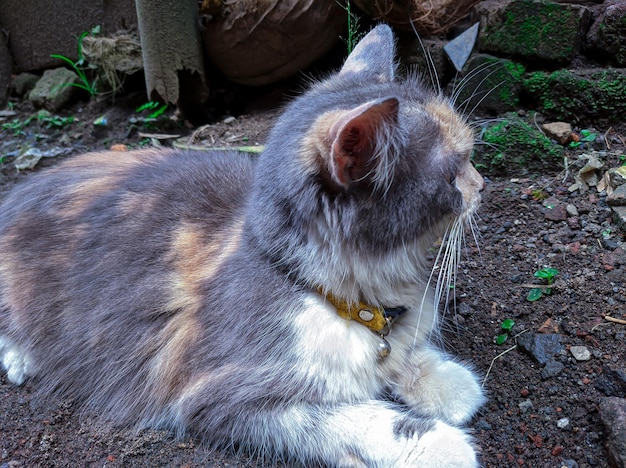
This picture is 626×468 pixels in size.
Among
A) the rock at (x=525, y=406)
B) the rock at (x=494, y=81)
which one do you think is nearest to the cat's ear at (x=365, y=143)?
the rock at (x=525, y=406)

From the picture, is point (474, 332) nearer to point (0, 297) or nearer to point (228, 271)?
point (228, 271)

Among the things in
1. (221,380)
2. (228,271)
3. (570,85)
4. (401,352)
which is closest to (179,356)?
(221,380)

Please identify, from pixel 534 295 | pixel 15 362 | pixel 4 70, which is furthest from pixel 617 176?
pixel 4 70

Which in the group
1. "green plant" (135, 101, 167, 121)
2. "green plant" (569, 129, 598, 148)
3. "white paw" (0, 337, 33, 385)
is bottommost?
"white paw" (0, 337, 33, 385)

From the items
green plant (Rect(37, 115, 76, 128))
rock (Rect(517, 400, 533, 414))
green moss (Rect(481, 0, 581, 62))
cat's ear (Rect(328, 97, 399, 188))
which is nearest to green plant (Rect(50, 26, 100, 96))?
green plant (Rect(37, 115, 76, 128))

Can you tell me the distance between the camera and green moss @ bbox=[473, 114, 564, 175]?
2.80 meters

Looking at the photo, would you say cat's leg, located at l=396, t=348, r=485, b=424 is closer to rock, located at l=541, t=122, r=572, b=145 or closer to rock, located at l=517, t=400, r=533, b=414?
rock, located at l=517, t=400, r=533, b=414

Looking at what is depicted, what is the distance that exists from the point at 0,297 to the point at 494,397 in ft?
6.28

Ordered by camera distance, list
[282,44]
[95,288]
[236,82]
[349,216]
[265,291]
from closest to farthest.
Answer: [349,216] → [265,291] → [95,288] → [282,44] → [236,82]

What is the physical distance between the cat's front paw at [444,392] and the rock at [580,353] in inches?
13.9

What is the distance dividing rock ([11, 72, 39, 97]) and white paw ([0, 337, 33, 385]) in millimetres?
2769

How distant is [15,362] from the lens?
→ 7.30 ft

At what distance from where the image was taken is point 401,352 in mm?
1927

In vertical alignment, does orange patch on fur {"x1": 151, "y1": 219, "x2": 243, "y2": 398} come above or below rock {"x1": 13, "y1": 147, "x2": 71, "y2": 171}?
above
